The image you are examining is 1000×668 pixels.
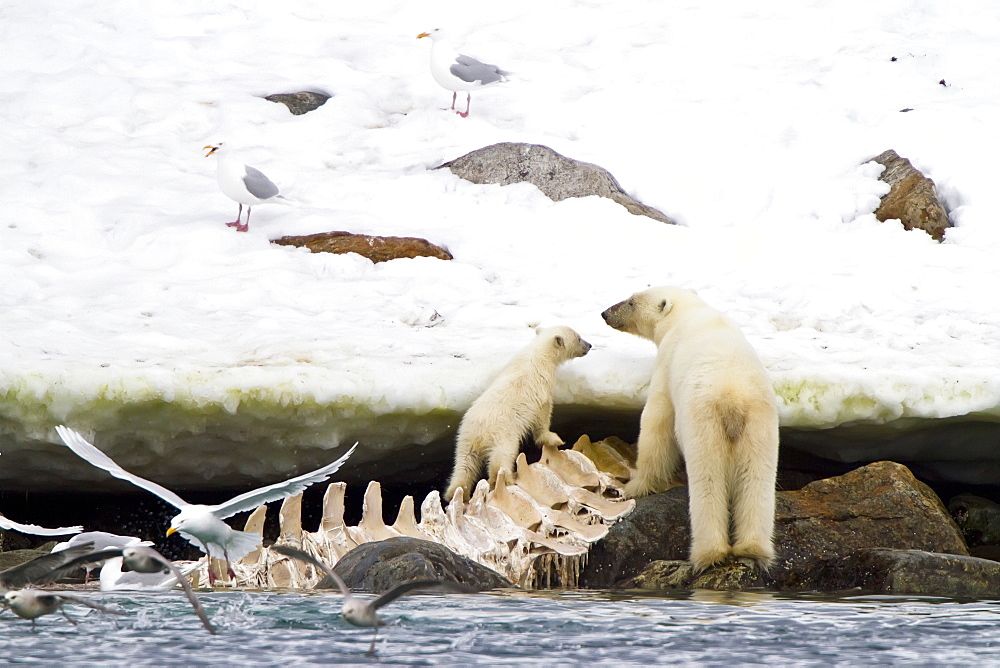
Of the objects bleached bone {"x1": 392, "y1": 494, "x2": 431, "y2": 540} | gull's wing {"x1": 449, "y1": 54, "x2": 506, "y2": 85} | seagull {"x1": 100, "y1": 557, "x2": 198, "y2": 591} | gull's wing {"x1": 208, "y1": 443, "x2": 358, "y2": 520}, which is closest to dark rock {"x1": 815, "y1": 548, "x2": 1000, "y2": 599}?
bleached bone {"x1": 392, "y1": 494, "x2": 431, "y2": 540}

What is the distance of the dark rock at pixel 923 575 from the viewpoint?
15.2 ft

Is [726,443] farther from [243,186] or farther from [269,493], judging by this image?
[243,186]

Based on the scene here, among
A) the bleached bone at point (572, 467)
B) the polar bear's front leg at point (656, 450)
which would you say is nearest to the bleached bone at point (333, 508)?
the bleached bone at point (572, 467)

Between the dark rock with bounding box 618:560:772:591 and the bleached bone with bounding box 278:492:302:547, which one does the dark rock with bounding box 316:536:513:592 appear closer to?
the bleached bone with bounding box 278:492:302:547

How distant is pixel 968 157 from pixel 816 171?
135cm

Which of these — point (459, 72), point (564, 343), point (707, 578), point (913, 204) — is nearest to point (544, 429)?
point (564, 343)

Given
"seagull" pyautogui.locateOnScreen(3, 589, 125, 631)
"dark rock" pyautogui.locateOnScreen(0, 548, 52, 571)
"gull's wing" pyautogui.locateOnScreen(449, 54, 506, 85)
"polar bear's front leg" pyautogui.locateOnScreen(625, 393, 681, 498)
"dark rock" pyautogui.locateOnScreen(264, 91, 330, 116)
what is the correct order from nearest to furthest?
"seagull" pyautogui.locateOnScreen(3, 589, 125, 631) → "dark rock" pyautogui.locateOnScreen(0, 548, 52, 571) → "polar bear's front leg" pyautogui.locateOnScreen(625, 393, 681, 498) → "gull's wing" pyautogui.locateOnScreen(449, 54, 506, 85) → "dark rock" pyautogui.locateOnScreen(264, 91, 330, 116)

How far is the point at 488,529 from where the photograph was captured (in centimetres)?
547

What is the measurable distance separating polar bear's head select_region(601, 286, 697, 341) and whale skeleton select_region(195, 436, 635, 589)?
112cm

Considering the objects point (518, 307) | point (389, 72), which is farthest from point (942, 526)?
point (389, 72)

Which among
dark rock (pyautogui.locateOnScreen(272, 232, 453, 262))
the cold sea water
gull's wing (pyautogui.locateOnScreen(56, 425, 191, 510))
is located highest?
dark rock (pyautogui.locateOnScreen(272, 232, 453, 262))

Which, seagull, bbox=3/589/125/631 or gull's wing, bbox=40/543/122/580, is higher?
gull's wing, bbox=40/543/122/580

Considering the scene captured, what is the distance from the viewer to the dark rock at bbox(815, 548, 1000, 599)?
4625 mm

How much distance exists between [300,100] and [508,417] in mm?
6682
